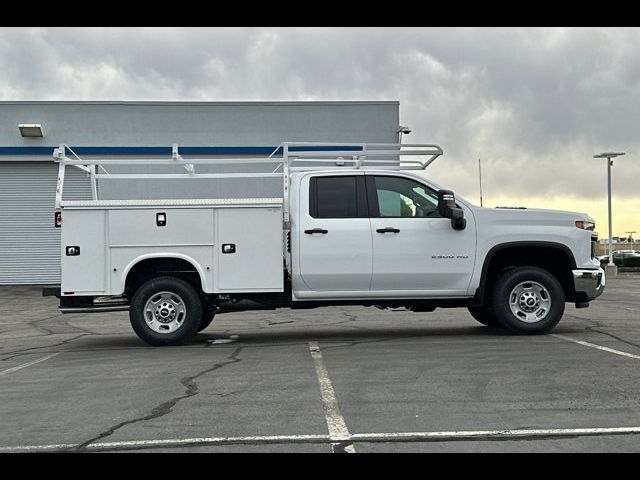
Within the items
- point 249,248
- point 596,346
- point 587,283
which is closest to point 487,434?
point 596,346

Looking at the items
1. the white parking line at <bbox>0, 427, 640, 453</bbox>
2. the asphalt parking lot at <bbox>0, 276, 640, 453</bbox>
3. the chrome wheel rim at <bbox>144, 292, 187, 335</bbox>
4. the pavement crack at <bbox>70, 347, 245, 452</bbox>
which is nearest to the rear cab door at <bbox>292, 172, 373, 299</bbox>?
the asphalt parking lot at <bbox>0, 276, 640, 453</bbox>

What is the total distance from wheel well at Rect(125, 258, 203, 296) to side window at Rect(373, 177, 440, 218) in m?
2.65

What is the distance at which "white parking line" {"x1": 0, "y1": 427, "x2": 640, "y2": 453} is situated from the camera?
4.81 metres

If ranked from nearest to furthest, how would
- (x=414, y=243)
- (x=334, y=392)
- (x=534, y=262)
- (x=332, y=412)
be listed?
(x=332, y=412)
(x=334, y=392)
(x=414, y=243)
(x=534, y=262)

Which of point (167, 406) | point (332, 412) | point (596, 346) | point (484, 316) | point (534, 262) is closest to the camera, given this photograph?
point (332, 412)

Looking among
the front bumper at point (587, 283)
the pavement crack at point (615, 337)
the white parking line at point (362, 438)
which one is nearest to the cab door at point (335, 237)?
the front bumper at point (587, 283)

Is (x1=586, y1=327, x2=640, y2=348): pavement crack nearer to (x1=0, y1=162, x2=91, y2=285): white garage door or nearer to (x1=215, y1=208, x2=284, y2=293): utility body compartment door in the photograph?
(x1=215, y1=208, x2=284, y2=293): utility body compartment door

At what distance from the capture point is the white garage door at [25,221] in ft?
82.4

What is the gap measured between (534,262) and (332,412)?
5.17m

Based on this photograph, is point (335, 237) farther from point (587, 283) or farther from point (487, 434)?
point (487, 434)

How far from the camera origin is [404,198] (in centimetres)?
945

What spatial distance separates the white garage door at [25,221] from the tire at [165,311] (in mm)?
17302

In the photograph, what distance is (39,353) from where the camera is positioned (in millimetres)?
9797

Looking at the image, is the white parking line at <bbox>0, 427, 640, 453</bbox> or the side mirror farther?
the side mirror
